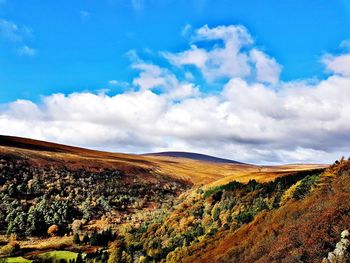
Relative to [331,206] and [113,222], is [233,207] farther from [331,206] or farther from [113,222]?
[113,222]

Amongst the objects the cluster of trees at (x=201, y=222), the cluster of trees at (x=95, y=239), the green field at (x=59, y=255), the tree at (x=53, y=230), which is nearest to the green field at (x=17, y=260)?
the green field at (x=59, y=255)

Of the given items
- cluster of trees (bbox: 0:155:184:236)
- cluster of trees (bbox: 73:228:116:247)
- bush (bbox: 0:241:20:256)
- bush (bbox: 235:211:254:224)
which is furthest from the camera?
cluster of trees (bbox: 0:155:184:236)

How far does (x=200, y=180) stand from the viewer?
307 ft

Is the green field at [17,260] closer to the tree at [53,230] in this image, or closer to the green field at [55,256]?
the green field at [55,256]

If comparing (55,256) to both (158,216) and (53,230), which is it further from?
(158,216)

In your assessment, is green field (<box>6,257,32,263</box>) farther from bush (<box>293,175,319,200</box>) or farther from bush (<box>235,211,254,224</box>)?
bush (<box>293,175,319,200</box>)

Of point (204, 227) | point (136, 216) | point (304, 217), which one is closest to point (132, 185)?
point (136, 216)

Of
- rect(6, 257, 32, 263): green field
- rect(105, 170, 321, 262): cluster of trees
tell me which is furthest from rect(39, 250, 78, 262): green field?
rect(105, 170, 321, 262): cluster of trees

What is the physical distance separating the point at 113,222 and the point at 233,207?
64.0 feet

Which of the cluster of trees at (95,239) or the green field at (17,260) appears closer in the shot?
the green field at (17,260)

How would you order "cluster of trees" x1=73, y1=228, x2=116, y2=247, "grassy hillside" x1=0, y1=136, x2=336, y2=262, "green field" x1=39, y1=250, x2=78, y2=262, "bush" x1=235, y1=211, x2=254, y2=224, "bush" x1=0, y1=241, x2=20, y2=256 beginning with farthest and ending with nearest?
"cluster of trees" x1=73, y1=228, x2=116, y2=247 → "bush" x1=0, y1=241, x2=20, y2=256 → "green field" x1=39, y1=250, x2=78, y2=262 → "bush" x1=235, y1=211, x2=254, y2=224 → "grassy hillside" x1=0, y1=136, x2=336, y2=262

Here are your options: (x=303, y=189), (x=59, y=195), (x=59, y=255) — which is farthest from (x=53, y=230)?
(x=303, y=189)

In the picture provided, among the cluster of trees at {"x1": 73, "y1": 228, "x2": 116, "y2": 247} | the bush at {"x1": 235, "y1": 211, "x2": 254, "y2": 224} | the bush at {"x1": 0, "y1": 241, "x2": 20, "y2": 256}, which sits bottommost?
the bush at {"x1": 0, "y1": 241, "x2": 20, "y2": 256}

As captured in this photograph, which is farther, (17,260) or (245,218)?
(17,260)
